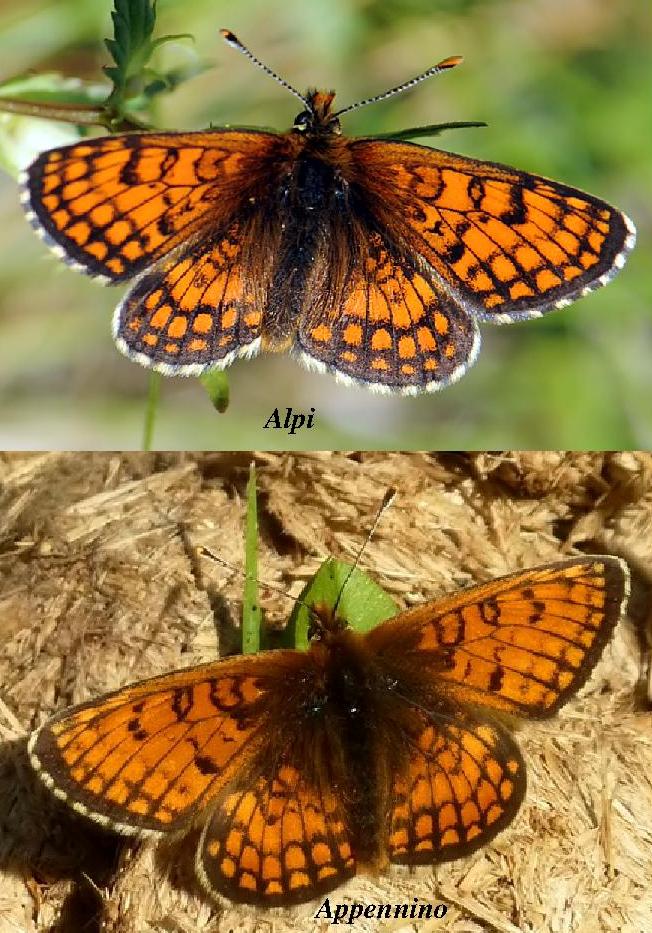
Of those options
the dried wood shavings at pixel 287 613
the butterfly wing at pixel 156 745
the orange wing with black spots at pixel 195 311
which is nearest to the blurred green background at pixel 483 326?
the dried wood shavings at pixel 287 613

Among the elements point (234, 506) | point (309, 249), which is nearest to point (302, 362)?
point (309, 249)

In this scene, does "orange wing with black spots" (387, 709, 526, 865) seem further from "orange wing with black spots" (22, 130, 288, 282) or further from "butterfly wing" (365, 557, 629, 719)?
"orange wing with black spots" (22, 130, 288, 282)

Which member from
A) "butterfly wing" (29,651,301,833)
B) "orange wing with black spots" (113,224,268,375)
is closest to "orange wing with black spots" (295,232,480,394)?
"orange wing with black spots" (113,224,268,375)

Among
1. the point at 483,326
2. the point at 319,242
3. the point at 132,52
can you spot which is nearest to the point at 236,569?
the point at 319,242

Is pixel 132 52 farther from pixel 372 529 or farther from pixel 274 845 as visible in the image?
pixel 274 845

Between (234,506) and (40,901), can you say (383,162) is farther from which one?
(40,901)

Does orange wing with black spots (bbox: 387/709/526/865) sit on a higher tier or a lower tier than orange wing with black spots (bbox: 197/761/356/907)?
higher

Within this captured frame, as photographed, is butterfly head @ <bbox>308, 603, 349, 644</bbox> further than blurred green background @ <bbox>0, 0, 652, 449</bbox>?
No
